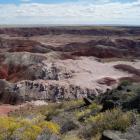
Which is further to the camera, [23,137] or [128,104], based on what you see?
[128,104]

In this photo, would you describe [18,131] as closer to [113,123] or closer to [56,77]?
[113,123]

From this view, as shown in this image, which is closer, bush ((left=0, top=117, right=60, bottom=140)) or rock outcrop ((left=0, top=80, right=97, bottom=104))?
bush ((left=0, top=117, right=60, bottom=140))

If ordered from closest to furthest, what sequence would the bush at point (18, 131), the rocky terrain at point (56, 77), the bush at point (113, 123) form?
the bush at point (18, 131) < the bush at point (113, 123) < the rocky terrain at point (56, 77)

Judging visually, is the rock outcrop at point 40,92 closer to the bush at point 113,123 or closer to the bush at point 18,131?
the bush at point 113,123

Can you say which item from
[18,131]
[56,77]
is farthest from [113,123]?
[56,77]

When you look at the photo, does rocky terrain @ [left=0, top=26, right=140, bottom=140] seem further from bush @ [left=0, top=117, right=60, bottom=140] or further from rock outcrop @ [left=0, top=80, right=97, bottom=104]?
bush @ [left=0, top=117, right=60, bottom=140]

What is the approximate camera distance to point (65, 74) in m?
48.3

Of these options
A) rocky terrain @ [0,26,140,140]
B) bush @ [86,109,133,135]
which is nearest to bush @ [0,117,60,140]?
bush @ [86,109,133,135]

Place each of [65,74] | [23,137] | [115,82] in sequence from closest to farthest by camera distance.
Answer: [23,137] → [115,82] → [65,74]

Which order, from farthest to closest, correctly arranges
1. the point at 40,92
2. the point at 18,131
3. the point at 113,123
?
the point at 40,92 < the point at 113,123 < the point at 18,131

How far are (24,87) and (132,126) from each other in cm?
3102

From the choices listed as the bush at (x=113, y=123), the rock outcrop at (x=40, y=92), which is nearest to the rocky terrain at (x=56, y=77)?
the rock outcrop at (x=40, y=92)

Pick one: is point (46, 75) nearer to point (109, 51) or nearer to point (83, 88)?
point (83, 88)

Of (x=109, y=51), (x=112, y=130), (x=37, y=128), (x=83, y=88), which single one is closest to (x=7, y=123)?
(x=37, y=128)
